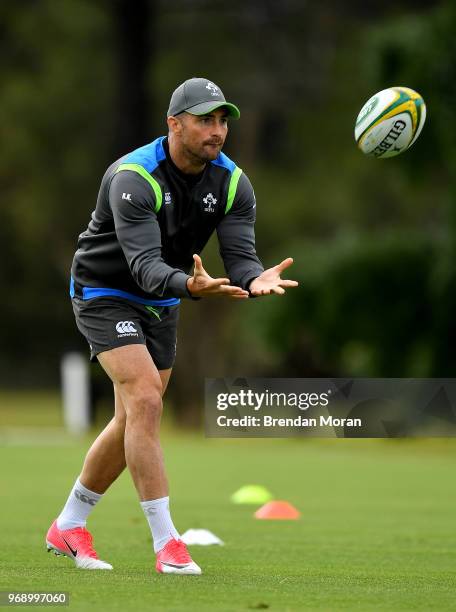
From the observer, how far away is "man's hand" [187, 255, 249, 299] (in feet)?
22.5

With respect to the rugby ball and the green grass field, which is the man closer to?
the green grass field

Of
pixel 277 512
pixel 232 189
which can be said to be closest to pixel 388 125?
pixel 232 189

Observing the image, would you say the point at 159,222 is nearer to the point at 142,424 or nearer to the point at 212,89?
the point at 212,89

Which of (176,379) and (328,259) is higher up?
(328,259)

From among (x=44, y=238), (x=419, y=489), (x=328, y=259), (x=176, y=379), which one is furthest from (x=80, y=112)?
(x=419, y=489)

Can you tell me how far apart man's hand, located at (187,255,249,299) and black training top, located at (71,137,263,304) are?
16.7 inches

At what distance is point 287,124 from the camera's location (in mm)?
36656

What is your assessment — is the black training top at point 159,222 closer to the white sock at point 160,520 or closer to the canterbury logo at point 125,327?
the canterbury logo at point 125,327

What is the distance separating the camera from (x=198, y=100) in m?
7.52

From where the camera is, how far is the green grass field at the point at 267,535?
6.75 m

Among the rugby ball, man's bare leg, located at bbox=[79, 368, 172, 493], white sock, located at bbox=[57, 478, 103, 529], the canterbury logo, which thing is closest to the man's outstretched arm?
the canterbury logo

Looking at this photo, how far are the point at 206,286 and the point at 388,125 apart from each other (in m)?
2.36

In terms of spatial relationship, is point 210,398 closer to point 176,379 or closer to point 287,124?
point 176,379

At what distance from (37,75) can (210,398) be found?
2912cm
